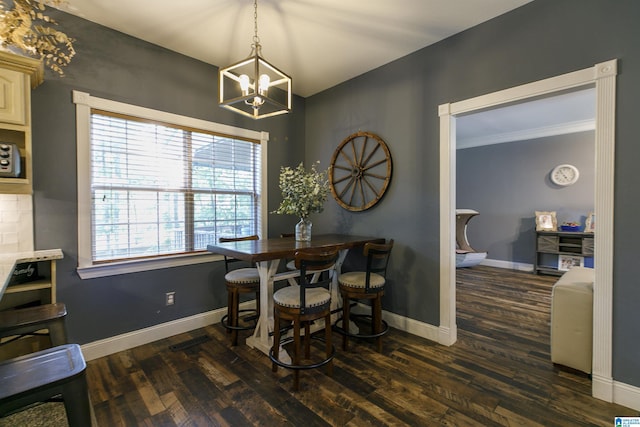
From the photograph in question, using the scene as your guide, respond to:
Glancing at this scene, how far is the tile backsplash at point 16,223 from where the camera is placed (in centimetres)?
208

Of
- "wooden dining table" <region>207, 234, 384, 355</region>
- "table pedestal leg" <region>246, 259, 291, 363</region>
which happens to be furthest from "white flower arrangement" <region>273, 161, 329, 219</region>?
"table pedestal leg" <region>246, 259, 291, 363</region>

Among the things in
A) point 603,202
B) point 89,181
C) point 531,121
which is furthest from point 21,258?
point 531,121

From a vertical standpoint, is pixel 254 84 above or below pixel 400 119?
below

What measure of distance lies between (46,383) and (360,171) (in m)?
3.01

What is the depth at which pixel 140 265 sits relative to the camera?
8.91ft

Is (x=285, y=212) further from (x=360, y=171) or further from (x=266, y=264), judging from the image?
(x=360, y=171)

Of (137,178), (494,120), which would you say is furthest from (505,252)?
(137,178)

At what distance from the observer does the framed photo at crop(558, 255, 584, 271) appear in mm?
5113

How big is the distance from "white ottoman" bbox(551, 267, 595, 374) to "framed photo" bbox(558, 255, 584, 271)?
3661 millimetres

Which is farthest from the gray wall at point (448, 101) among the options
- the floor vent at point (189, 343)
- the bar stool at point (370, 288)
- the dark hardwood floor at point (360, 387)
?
the floor vent at point (189, 343)

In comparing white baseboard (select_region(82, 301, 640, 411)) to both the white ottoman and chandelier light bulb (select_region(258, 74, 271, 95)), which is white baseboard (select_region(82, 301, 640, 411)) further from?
chandelier light bulb (select_region(258, 74, 271, 95))

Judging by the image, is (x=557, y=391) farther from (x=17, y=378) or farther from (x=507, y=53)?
(x=17, y=378)

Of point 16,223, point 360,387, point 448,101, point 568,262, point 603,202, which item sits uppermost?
point 448,101

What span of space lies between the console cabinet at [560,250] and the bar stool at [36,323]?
21.9 ft
